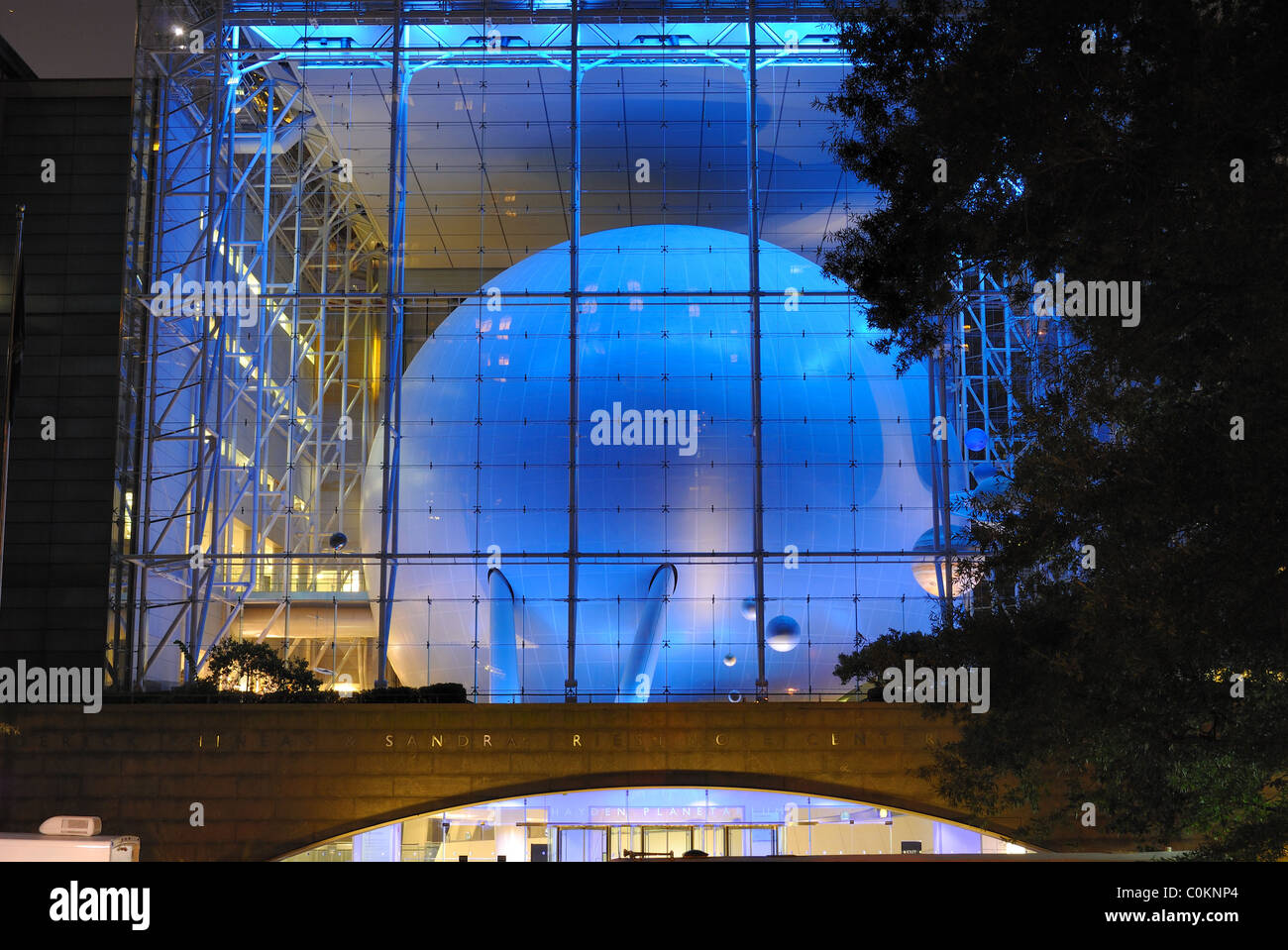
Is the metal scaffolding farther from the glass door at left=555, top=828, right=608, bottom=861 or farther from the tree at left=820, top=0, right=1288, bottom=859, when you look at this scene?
the tree at left=820, top=0, right=1288, bottom=859

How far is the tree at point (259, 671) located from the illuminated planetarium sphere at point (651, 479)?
3326 millimetres

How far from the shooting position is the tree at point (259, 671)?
67.5 feet

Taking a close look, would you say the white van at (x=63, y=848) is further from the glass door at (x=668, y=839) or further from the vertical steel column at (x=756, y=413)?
the vertical steel column at (x=756, y=413)

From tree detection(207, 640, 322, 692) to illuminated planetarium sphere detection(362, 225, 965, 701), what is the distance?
3326mm

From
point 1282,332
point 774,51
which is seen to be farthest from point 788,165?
point 1282,332

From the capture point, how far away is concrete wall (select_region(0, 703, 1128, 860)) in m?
18.2

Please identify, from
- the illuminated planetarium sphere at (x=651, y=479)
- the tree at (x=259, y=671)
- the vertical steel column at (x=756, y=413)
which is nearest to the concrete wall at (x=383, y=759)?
the tree at (x=259, y=671)

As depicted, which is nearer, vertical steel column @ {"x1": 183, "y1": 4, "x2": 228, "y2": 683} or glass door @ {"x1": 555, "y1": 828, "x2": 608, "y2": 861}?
glass door @ {"x1": 555, "y1": 828, "x2": 608, "y2": 861}

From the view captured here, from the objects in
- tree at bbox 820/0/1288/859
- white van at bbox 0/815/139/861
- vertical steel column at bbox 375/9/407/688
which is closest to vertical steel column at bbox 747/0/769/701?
vertical steel column at bbox 375/9/407/688

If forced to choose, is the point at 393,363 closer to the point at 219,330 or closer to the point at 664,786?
the point at 219,330

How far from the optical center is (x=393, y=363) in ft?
80.2

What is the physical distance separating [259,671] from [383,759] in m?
3.40

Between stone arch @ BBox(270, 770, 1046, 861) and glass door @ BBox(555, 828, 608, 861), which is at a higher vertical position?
stone arch @ BBox(270, 770, 1046, 861)

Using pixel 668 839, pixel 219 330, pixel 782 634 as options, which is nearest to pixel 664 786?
pixel 668 839
